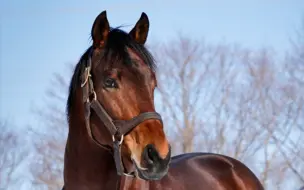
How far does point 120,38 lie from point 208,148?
63.1 feet

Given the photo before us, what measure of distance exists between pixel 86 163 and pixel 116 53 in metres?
0.90

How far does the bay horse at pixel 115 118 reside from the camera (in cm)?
412

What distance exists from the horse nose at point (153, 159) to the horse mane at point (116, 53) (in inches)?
29.3

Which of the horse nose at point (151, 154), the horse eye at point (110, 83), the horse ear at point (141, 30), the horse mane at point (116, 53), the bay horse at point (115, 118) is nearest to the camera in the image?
the horse nose at point (151, 154)

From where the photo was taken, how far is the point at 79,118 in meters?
4.66

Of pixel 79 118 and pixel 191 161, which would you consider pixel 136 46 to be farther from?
pixel 191 161

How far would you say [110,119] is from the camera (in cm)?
434

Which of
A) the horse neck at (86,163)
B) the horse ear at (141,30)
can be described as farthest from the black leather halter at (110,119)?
the horse ear at (141,30)

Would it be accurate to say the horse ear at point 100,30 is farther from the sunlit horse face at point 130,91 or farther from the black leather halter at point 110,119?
the black leather halter at point 110,119

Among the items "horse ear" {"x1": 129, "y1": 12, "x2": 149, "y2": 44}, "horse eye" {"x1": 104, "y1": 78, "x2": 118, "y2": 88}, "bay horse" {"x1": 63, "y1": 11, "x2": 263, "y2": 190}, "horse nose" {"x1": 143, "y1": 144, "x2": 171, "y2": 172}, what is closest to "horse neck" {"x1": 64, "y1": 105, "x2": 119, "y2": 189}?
"bay horse" {"x1": 63, "y1": 11, "x2": 263, "y2": 190}

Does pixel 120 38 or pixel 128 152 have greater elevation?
pixel 120 38

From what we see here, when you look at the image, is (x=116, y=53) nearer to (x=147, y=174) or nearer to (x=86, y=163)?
(x=86, y=163)

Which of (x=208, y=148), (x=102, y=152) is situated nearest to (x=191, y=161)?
(x=102, y=152)

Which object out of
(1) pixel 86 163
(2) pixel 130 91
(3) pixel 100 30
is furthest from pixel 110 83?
(1) pixel 86 163
